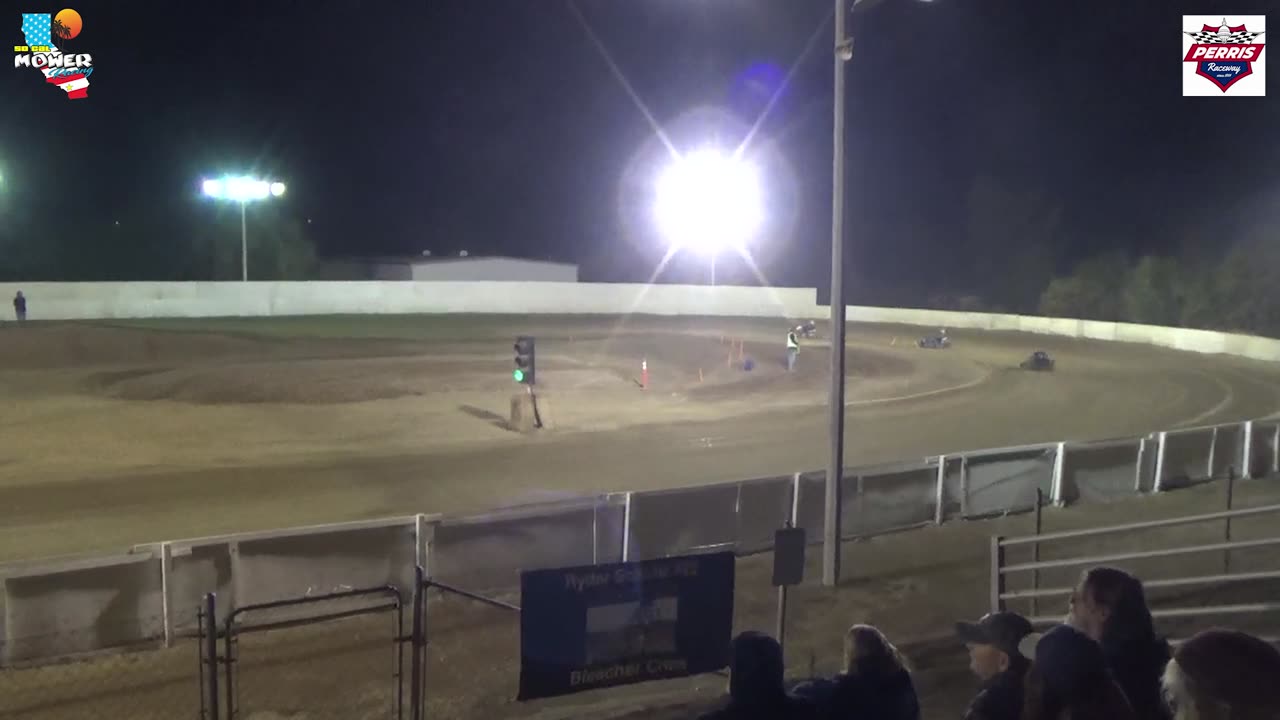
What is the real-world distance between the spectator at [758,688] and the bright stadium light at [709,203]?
56053 mm

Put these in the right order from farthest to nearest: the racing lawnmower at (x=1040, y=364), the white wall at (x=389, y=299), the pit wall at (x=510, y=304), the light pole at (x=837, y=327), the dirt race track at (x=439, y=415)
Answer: the white wall at (x=389, y=299), the pit wall at (x=510, y=304), the racing lawnmower at (x=1040, y=364), the dirt race track at (x=439, y=415), the light pole at (x=837, y=327)

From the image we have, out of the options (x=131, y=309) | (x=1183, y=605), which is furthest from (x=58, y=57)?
(x=1183, y=605)

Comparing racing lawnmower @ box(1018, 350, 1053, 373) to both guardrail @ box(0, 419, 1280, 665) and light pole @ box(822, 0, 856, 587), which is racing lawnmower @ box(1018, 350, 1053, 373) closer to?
guardrail @ box(0, 419, 1280, 665)

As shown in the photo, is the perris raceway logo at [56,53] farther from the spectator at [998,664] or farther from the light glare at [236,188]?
the spectator at [998,664]

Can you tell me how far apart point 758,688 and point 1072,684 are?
1.16 meters

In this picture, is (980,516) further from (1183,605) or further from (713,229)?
(713,229)

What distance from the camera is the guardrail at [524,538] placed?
29.9ft

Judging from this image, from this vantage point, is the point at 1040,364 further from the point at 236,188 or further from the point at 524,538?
the point at 236,188

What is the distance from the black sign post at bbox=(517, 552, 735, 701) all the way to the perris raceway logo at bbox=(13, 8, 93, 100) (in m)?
69.8

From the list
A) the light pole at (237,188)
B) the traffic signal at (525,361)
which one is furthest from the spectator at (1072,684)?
the light pole at (237,188)

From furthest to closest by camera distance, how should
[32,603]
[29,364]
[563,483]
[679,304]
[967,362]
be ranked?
1. [679,304]
2. [967,362]
3. [29,364]
4. [563,483]
5. [32,603]

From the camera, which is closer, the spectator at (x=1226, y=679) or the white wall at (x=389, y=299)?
the spectator at (x=1226, y=679)

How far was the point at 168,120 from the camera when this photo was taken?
7862 centimetres

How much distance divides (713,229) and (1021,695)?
75389 mm
